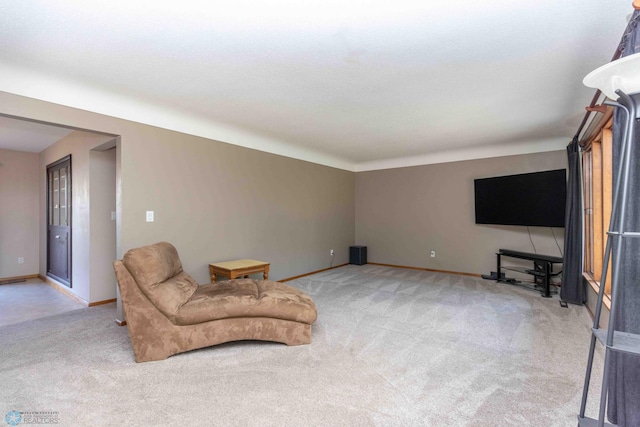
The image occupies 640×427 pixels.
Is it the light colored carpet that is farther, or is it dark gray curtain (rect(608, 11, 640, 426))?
the light colored carpet

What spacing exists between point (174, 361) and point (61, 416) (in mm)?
733

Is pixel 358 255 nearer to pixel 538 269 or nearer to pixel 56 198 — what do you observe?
pixel 538 269

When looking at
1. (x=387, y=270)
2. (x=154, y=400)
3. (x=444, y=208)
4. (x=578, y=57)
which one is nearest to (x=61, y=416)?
(x=154, y=400)

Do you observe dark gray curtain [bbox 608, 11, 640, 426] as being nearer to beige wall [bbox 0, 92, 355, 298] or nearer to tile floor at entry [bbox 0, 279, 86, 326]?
beige wall [bbox 0, 92, 355, 298]

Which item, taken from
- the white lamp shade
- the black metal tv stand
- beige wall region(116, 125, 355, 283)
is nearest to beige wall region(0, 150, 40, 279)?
beige wall region(116, 125, 355, 283)

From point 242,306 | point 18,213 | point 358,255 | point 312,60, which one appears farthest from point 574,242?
point 18,213

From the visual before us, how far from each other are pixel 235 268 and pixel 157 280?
1260 millimetres

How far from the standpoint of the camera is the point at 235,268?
12.2 ft

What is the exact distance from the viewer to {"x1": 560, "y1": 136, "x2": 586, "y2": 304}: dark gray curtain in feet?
12.4

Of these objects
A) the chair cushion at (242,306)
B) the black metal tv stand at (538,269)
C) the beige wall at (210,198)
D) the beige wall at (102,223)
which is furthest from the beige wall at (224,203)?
the black metal tv stand at (538,269)

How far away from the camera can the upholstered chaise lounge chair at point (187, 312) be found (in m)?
2.39

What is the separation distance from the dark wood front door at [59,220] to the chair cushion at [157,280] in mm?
2806

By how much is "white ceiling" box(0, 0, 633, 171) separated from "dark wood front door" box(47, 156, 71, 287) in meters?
2.26

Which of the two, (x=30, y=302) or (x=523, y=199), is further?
(x=523, y=199)
